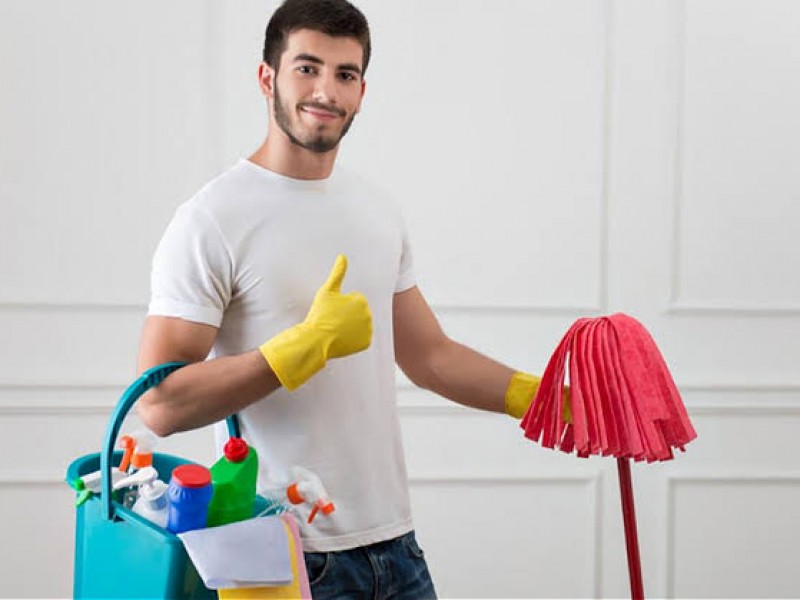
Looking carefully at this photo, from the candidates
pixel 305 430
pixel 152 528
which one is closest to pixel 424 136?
pixel 305 430

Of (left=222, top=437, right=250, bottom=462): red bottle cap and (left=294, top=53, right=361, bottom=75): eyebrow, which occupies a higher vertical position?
(left=294, top=53, right=361, bottom=75): eyebrow

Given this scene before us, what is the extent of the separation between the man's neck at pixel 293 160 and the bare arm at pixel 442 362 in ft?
0.83

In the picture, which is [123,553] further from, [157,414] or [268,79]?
[268,79]

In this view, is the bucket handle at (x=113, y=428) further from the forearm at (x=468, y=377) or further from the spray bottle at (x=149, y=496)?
the forearm at (x=468, y=377)

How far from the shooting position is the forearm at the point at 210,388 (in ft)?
4.32

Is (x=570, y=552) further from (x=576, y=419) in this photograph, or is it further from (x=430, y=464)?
(x=576, y=419)

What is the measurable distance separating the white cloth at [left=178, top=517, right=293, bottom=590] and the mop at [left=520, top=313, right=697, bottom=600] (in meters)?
0.38

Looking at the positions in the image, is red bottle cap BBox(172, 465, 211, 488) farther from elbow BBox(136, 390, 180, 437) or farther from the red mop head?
the red mop head

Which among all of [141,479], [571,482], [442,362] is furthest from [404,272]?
[571,482]

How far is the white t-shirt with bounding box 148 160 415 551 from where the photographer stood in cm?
141

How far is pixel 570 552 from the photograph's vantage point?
8.61 ft

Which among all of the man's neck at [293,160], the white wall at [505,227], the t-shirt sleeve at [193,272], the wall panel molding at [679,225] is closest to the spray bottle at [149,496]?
the t-shirt sleeve at [193,272]

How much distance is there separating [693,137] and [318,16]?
1357 millimetres

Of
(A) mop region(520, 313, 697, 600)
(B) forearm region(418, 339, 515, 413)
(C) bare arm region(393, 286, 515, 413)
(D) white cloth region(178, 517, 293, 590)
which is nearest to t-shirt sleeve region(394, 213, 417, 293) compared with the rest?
(C) bare arm region(393, 286, 515, 413)
